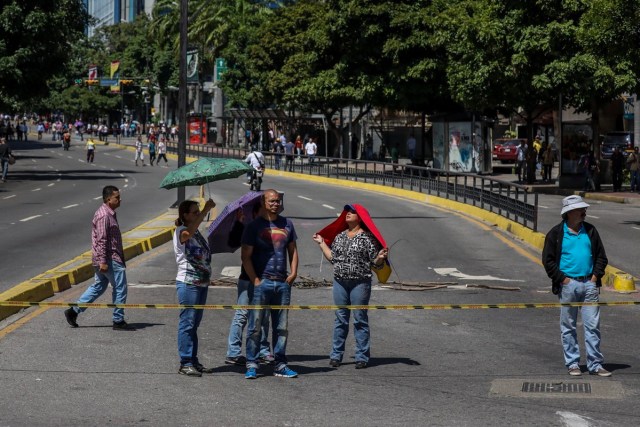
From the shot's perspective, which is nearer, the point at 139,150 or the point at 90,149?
the point at 139,150

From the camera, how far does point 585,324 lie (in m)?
11.0

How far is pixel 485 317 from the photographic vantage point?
14.9 metres

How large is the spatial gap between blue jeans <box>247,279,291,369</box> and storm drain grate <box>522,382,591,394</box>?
2263 mm

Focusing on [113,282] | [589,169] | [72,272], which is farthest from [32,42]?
[113,282]

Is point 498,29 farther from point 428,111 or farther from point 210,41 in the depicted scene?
point 210,41

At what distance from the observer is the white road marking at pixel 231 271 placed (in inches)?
768

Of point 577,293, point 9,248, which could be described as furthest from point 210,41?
point 577,293

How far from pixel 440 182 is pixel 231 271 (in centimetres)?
2112

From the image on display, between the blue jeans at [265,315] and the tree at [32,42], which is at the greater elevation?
the tree at [32,42]

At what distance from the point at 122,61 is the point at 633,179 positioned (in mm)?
98544

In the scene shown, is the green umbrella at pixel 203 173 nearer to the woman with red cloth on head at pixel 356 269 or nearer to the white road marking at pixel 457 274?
the woman with red cloth on head at pixel 356 269

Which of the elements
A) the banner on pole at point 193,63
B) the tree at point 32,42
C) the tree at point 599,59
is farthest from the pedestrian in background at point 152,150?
the tree at point 599,59

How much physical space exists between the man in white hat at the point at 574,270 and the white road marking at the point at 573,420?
1722 mm

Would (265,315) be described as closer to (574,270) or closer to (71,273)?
(574,270)
